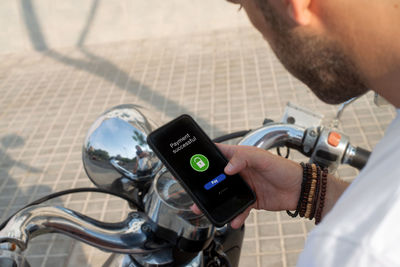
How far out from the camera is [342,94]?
95 centimetres

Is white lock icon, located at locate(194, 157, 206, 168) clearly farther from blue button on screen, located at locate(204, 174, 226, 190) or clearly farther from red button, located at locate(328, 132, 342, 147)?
red button, located at locate(328, 132, 342, 147)

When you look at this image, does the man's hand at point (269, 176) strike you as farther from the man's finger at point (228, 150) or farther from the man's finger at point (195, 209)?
the man's finger at point (195, 209)

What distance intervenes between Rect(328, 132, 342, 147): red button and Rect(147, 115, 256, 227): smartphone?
285 mm

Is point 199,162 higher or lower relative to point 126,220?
higher

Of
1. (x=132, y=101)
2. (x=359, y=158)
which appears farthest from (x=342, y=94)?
(x=132, y=101)

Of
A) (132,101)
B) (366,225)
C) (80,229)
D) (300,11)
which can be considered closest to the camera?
(366,225)

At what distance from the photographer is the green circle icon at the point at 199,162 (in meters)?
0.94

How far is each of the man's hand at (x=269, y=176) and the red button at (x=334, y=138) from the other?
Result: 106mm

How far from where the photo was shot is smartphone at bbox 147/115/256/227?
0.91 metres

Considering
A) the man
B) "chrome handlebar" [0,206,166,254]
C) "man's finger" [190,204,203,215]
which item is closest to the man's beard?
the man

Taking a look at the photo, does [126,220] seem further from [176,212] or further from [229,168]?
[229,168]

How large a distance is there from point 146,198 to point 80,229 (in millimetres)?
192

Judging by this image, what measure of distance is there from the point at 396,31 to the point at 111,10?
4565mm

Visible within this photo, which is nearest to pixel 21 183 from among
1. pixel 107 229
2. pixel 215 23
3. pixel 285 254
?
pixel 285 254
